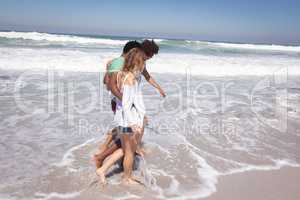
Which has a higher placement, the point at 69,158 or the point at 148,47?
the point at 148,47

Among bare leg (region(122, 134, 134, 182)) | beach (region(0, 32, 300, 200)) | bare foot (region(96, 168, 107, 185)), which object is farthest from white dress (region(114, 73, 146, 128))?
beach (region(0, 32, 300, 200))

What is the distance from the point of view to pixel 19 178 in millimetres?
3730

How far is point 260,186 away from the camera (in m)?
3.72

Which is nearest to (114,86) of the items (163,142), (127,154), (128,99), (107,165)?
(128,99)

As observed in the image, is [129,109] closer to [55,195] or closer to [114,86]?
[114,86]

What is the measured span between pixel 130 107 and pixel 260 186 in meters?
1.73

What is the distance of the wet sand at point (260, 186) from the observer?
3.49 m

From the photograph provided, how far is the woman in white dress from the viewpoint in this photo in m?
3.19

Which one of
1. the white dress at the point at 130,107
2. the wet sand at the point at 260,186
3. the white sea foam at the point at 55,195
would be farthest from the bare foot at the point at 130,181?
the wet sand at the point at 260,186

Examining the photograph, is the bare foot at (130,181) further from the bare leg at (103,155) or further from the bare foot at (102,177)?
the bare leg at (103,155)

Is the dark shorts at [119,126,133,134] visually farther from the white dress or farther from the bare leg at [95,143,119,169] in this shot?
the bare leg at [95,143,119,169]

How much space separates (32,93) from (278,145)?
5.65 meters

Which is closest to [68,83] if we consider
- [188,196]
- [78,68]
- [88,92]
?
[88,92]

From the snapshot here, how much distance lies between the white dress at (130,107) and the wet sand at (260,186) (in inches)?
44.4
